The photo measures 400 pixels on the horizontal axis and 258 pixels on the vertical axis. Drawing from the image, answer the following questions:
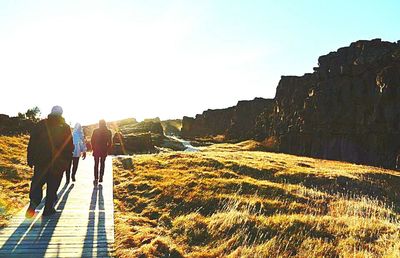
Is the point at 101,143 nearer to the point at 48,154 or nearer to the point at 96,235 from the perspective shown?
the point at 48,154

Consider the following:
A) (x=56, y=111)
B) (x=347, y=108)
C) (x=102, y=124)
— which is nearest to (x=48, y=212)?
(x=56, y=111)

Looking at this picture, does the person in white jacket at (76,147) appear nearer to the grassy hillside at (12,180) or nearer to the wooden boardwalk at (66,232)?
the grassy hillside at (12,180)

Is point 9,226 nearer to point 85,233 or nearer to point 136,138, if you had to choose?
point 85,233

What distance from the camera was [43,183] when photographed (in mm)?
10977

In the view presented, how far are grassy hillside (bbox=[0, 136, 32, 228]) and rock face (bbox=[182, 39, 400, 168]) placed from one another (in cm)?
4118

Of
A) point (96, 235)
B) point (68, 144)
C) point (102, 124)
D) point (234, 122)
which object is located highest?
point (102, 124)

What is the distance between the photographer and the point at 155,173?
21266 mm

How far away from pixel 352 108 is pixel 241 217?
50.6 m

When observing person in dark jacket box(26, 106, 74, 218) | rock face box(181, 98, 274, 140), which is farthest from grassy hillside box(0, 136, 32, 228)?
rock face box(181, 98, 274, 140)

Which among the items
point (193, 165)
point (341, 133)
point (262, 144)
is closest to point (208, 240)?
point (193, 165)

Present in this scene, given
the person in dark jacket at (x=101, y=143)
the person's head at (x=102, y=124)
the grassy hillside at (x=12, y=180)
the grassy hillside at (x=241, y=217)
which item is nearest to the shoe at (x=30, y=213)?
the grassy hillside at (x=12, y=180)

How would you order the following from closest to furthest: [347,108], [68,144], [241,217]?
[68,144] < [241,217] < [347,108]

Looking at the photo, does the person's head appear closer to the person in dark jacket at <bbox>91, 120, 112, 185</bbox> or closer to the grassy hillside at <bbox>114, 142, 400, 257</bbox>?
the person in dark jacket at <bbox>91, 120, 112, 185</bbox>

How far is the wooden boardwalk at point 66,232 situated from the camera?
8.48m
